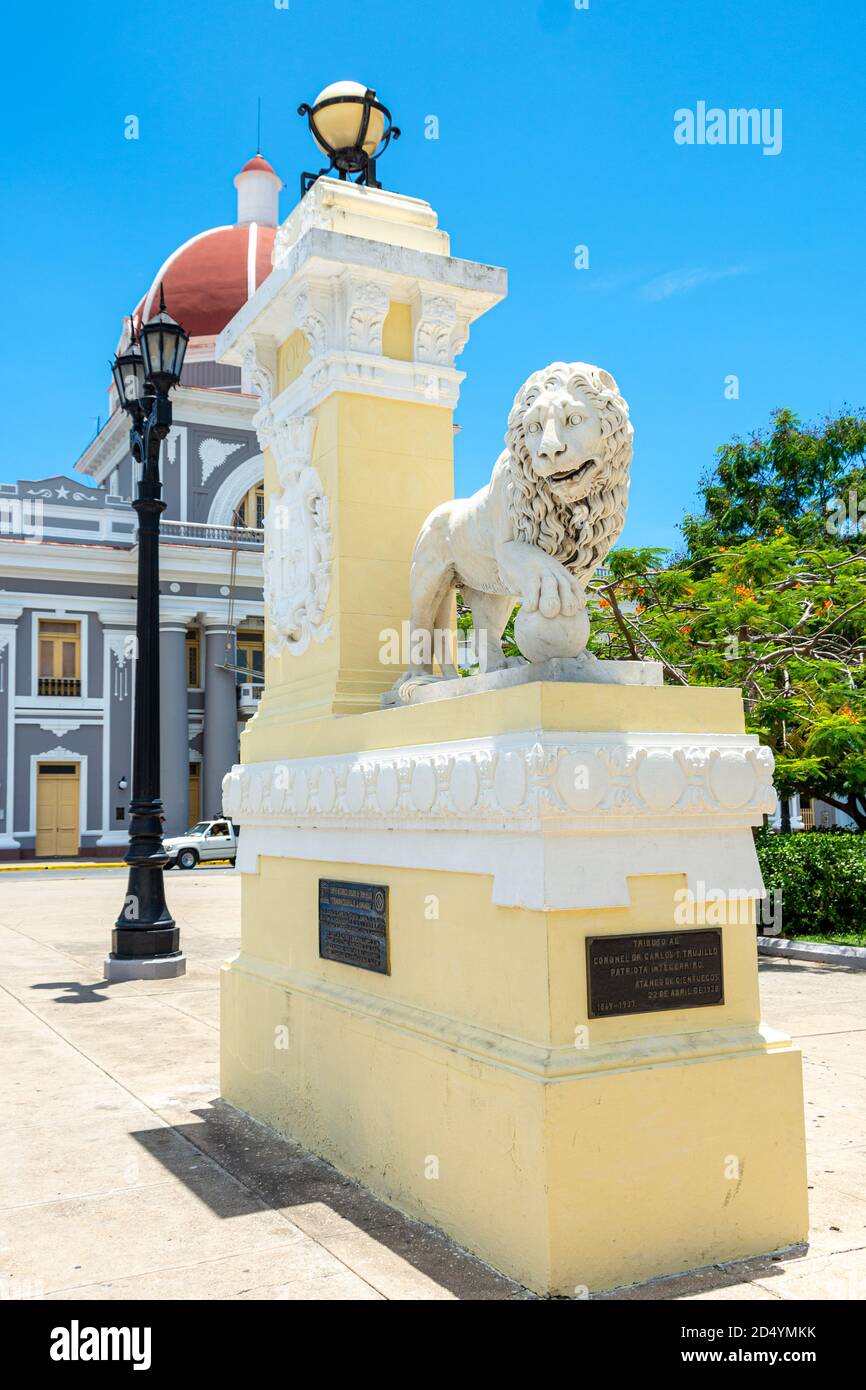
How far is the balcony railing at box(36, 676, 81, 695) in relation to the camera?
110 feet

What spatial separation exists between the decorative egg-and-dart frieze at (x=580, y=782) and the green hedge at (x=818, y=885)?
385 inches

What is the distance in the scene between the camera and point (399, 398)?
627cm

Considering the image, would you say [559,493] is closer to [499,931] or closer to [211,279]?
[499,931]

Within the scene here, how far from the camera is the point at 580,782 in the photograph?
3.96 m

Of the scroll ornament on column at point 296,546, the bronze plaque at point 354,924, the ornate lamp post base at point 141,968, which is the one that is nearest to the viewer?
the bronze plaque at point 354,924

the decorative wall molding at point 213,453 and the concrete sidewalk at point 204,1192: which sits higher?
the decorative wall molding at point 213,453

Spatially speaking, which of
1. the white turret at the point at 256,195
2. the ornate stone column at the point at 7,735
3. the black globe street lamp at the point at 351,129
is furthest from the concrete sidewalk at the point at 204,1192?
the white turret at the point at 256,195

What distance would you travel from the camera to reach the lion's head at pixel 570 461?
445 cm

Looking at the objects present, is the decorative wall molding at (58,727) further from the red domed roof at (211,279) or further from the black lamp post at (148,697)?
the black lamp post at (148,697)

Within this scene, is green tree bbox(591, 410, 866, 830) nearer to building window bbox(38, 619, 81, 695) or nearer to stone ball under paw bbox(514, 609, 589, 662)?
stone ball under paw bbox(514, 609, 589, 662)

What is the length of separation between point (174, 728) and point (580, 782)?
31172 millimetres

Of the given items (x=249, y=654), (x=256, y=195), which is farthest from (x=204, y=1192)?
(x=256, y=195)

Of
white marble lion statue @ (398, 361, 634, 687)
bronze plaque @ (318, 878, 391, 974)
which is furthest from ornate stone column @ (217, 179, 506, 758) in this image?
white marble lion statue @ (398, 361, 634, 687)

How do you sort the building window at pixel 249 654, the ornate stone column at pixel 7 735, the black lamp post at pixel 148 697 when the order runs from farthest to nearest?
the building window at pixel 249 654, the ornate stone column at pixel 7 735, the black lamp post at pixel 148 697
